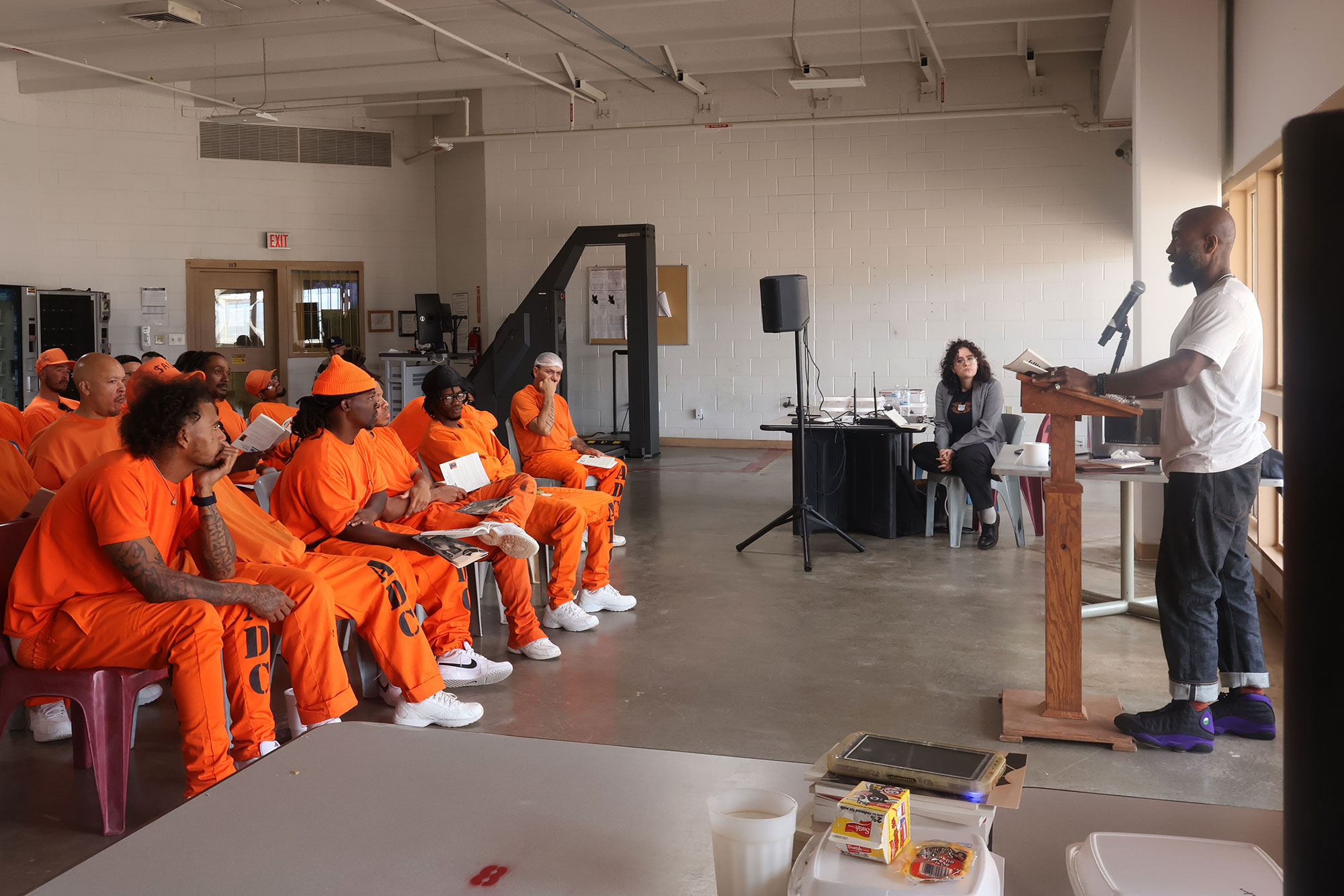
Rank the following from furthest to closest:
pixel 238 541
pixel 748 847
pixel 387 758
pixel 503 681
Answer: pixel 503 681
pixel 238 541
pixel 387 758
pixel 748 847

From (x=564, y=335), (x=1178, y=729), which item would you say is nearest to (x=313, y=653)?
(x=1178, y=729)

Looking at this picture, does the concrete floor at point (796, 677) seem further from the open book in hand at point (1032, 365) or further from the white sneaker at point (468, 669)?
the open book in hand at point (1032, 365)

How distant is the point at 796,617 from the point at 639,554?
5.17 ft

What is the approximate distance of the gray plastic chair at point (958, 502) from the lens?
6340mm

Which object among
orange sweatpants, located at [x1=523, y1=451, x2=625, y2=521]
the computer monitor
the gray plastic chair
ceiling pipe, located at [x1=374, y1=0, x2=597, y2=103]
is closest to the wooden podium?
orange sweatpants, located at [x1=523, y1=451, x2=625, y2=521]

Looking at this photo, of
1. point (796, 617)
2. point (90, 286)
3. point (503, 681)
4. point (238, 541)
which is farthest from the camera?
point (90, 286)

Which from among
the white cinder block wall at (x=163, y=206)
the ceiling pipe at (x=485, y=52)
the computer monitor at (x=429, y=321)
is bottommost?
the computer monitor at (x=429, y=321)

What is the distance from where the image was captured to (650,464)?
1024 centimetres

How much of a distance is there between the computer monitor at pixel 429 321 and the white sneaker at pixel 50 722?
8689 mm

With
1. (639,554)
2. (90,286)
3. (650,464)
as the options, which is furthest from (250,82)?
(639,554)

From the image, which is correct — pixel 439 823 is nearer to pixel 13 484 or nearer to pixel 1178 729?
pixel 1178 729

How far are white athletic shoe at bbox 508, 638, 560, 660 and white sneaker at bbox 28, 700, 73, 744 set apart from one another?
159 cm

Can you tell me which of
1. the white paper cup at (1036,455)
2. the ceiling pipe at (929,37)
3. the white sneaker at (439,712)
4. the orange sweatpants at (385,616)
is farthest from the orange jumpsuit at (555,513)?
the ceiling pipe at (929,37)

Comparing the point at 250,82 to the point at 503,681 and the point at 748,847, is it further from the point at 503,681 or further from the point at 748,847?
the point at 748,847
